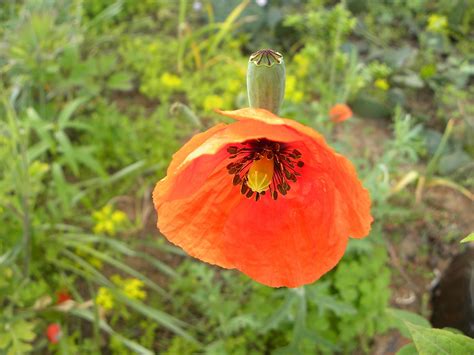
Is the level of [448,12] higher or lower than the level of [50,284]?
higher

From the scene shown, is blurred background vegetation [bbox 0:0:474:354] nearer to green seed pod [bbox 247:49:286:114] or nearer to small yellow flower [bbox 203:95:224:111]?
small yellow flower [bbox 203:95:224:111]

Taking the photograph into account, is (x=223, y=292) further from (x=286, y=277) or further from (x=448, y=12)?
(x=448, y=12)

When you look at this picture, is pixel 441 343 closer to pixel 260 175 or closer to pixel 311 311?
pixel 260 175

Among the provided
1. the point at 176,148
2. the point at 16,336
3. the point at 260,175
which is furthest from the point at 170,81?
the point at 260,175

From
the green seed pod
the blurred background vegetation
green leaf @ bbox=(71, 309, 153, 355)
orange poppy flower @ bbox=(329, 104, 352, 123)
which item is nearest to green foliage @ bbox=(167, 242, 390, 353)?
the blurred background vegetation

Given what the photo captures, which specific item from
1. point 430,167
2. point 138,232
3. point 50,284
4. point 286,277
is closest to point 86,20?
point 138,232

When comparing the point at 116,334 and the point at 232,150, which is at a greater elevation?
the point at 232,150

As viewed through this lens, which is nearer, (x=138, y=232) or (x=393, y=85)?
(x=138, y=232)

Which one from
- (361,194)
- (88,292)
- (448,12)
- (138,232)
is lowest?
(88,292)
